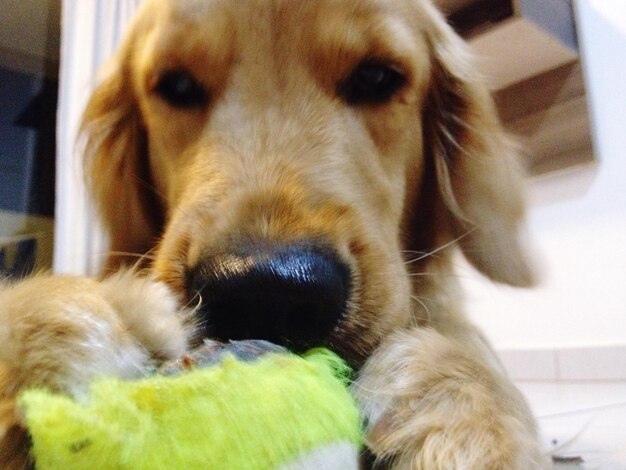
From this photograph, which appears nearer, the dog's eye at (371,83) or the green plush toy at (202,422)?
the green plush toy at (202,422)

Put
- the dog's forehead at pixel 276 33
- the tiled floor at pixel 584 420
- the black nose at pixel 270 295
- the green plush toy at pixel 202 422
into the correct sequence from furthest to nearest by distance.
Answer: the tiled floor at pixel 584 420, the dog's forehead at pixel 276 33, the black nose at pixel 270 295, the green plush toy at pixel 202 422

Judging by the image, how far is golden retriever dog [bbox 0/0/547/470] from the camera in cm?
54

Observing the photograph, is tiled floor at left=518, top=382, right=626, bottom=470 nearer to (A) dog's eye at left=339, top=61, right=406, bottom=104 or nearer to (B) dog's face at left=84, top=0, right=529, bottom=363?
(B) dog's face at left=84, top=0, right=529, bottom=363

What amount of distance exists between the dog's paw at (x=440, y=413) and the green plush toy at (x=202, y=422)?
0.21 ft

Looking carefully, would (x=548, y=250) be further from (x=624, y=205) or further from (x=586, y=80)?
(x=586, y=80)

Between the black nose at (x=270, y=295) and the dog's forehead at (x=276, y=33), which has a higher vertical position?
the dog's forehead at (x=276, y=33)

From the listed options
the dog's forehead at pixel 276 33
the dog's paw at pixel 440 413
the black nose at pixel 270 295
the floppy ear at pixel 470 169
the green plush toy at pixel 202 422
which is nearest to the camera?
the green plush toy at pixel 202 422

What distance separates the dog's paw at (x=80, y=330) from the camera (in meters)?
0.46

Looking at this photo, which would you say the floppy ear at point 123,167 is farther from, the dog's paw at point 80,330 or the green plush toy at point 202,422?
the green plush toy at point 202,422

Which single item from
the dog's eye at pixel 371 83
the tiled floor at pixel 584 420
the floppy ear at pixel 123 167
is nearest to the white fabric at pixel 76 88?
the floppy ear at pixel 123 167

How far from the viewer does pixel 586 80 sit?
2.52m

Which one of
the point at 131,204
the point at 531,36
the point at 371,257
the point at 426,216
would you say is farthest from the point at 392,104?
the point at 531,36

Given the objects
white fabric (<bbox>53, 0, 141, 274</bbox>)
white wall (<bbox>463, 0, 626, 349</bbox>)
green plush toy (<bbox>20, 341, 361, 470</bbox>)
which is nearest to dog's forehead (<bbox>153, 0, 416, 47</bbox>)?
green plush toy (<bbox>20, 341, 361, 470</bbox>)

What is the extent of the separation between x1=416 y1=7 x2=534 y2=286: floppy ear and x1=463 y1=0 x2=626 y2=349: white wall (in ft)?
3.66
